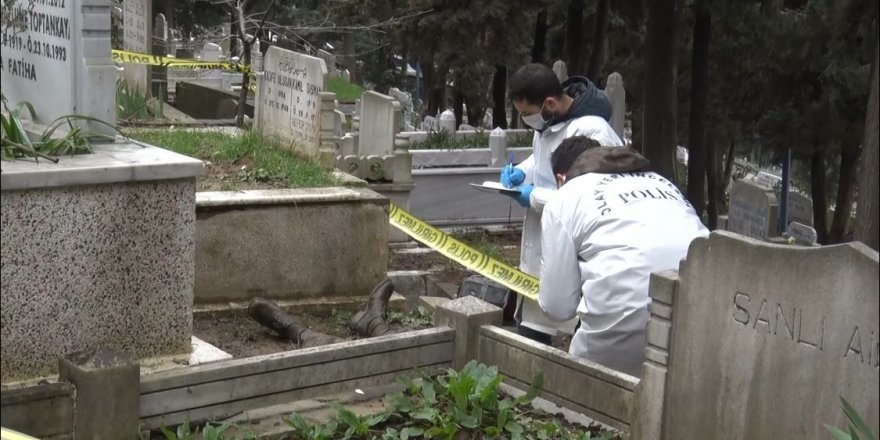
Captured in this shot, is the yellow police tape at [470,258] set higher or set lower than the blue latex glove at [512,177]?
lower

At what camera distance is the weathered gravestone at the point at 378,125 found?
527 inches

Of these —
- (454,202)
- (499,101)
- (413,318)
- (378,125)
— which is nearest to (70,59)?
(413,318)

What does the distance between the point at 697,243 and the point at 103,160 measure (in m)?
2.60

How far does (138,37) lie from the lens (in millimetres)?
17156

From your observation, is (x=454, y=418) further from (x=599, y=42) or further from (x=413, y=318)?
(x=599, y=42)

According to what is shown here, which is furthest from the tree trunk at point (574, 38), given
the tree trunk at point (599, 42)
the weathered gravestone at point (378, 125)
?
the weathered gravestone at point (378, 125)

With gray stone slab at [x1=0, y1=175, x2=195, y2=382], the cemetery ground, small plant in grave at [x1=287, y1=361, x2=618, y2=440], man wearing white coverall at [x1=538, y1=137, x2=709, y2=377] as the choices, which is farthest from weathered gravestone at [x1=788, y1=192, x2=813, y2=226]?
gray stone slab at [x1=0, y1=175, x2=195, y2=382]

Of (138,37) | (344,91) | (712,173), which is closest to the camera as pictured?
(138,37)

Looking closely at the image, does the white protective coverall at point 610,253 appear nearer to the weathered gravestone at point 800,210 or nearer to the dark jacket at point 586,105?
the dark jacket at point 586,105

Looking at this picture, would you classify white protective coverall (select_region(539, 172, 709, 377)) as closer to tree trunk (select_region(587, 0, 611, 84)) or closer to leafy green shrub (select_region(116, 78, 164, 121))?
leafy green shrub (select_region(116, 78, 164, 121))

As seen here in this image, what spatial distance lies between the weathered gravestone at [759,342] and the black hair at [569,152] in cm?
129

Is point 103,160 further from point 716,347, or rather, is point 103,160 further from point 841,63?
point 841,63

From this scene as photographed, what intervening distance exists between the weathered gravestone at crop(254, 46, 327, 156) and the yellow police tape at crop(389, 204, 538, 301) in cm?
135

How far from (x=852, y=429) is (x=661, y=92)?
14.1 meters
